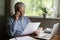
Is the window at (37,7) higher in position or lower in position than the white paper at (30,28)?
higher

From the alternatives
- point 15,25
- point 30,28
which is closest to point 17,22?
point 15,25

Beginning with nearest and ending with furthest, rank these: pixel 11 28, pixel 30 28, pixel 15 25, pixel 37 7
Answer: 1. pixel 30 28
2. pixel 11 28
3. pixel 15 25
4. pixel 37 7

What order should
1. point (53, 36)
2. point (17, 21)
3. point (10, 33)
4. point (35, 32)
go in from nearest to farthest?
point (53, 36) < point (35, 32) < point (10, 33) < point (17, 21)

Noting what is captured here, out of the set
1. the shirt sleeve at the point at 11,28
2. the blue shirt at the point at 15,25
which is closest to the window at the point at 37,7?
the blue shirt at the point at 15,25

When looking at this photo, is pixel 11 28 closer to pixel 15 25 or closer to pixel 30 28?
pixel 15 25

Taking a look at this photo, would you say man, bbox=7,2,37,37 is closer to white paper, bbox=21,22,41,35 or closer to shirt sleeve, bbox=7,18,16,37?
shirt sleeve, bbox=7,18,16,37

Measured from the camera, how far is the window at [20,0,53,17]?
3592 mm

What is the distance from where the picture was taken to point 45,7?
138 inches

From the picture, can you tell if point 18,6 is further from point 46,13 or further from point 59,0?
point 59,0

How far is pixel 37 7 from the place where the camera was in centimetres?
362

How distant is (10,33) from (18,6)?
507 millimetres

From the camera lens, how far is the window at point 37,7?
3.59 meters

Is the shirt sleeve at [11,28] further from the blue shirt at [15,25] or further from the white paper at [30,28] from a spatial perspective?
the white paper at [30,28]

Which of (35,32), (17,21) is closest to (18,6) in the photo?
(17,21)
